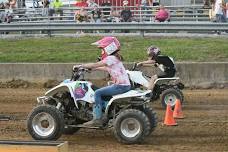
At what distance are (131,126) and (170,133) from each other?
1064 mm

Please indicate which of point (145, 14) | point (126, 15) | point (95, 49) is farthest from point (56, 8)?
point (95, 49)

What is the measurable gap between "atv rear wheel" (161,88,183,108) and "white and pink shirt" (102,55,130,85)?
3679mm

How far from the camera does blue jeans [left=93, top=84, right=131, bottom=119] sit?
9.20 meters

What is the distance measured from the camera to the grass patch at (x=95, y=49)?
18172 mm

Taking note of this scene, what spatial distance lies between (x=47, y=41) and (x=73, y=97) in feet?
42.8

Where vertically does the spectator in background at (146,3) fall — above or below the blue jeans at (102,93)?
above

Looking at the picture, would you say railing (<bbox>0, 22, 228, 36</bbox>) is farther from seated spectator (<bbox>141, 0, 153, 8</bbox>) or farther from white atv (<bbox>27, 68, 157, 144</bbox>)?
white atv (<bbox>27, 68, 157, 144</bbox>)

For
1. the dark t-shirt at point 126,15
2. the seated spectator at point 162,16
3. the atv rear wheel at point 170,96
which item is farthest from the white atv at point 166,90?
the dark t-shirt at point 126,15

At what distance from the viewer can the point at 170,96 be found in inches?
509

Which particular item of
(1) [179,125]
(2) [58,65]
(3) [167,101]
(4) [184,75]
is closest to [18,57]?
(2) [58,65]

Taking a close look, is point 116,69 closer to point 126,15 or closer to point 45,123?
point 45,123

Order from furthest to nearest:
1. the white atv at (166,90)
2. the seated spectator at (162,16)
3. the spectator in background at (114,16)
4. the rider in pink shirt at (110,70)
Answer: the spectator in background at (114,16) < the seated spectator at (162,16) < the white atv at (166,90) < the rider in pink shirt at (110,70)

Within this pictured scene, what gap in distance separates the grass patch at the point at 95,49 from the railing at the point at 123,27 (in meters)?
0.65

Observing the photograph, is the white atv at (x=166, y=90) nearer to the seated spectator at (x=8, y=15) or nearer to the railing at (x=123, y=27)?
the railing at (x=123, y=27)
